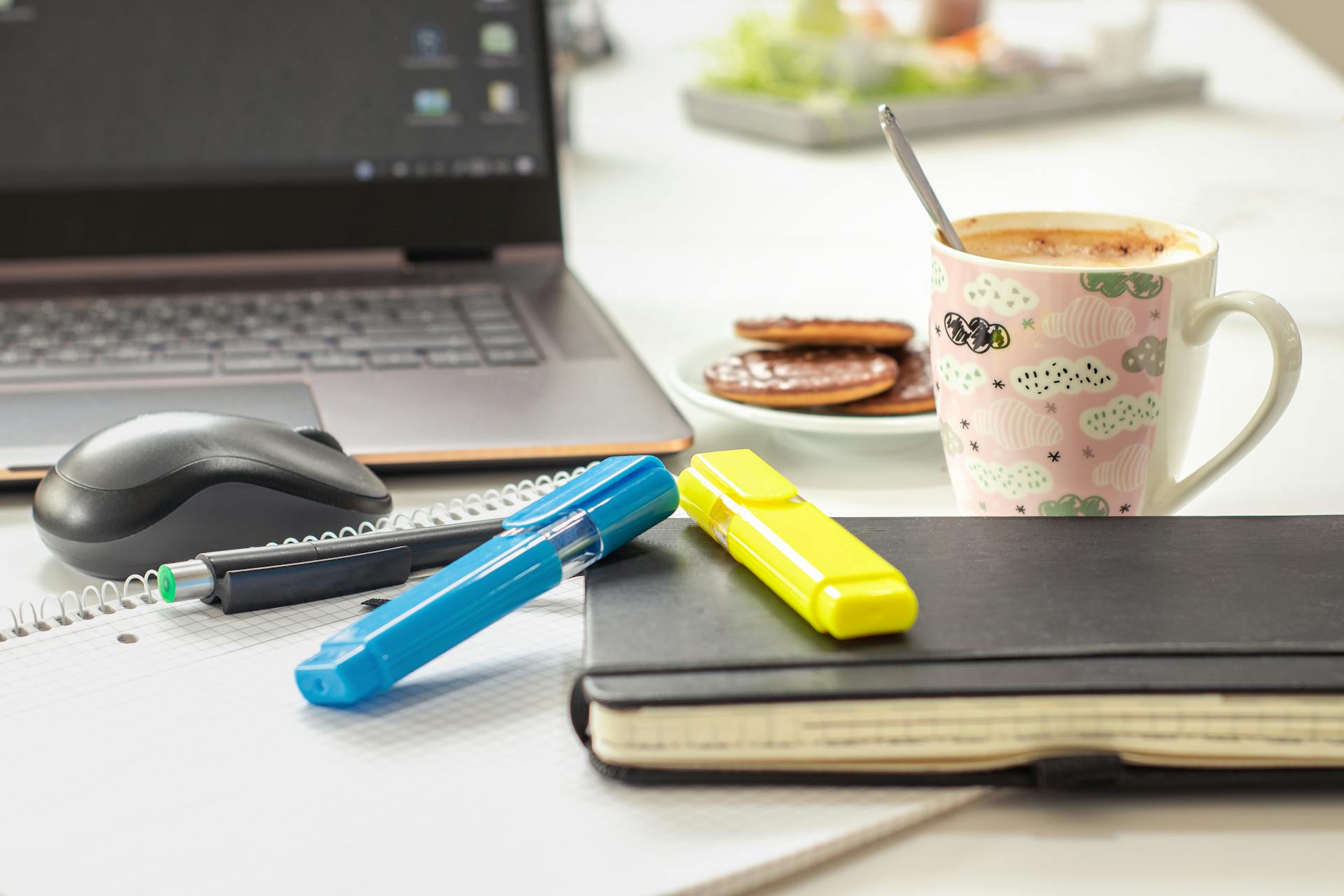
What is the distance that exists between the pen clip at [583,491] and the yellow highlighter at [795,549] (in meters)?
0.02

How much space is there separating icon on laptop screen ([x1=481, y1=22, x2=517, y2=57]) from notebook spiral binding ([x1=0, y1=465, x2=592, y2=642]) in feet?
1.10

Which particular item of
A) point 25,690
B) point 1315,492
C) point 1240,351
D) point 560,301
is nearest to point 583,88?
point 560,301

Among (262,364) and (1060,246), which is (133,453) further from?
(1060,246)

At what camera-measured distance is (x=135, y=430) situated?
45cm

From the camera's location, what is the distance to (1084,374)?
0.43 meters

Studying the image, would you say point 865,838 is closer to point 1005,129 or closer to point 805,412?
point 805,412

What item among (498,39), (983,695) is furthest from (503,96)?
(983,695)

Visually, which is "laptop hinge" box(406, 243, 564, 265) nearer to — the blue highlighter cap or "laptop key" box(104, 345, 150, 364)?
"laptop key" box(104, 345, 150, 364)

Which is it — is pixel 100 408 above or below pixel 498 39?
below

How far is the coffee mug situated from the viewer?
1.41 ft

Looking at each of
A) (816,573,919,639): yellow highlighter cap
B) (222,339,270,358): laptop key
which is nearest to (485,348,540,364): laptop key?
(222,339,270,358): laptop key

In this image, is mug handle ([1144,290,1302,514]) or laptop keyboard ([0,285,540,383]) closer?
mug handle ([1144,290,1302,514])

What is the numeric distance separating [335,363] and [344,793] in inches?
12.8

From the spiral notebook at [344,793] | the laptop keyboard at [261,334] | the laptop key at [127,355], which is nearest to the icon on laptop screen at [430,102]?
the laptop keyboard at [261,334]
